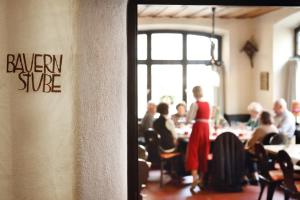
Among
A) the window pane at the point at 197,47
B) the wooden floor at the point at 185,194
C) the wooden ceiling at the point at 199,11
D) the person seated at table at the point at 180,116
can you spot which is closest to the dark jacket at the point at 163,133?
the wooden floor at the point at 185,194

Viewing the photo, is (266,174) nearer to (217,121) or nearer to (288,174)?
(288,174)

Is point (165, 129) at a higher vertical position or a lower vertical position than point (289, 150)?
higher

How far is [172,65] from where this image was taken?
8.92 meters

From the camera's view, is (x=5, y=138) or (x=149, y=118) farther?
(x=149, y=118)

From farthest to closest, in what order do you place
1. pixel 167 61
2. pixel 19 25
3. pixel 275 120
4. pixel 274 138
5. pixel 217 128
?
pixel 167 61 < pixel 217 128 < pixel 275 120 < pixel 274 138 < pixel 19 25

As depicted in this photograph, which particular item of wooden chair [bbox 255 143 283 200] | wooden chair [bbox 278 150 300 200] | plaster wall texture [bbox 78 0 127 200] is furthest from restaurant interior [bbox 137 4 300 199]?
plaster wall texture [bbox 78 0 127 200]

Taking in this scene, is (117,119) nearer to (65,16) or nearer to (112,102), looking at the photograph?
(112,102)

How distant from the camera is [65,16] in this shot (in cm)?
214

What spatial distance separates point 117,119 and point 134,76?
25cm

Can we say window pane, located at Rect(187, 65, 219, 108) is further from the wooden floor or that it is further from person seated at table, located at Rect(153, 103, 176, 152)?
the wooden floor

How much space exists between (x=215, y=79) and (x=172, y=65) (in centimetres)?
153

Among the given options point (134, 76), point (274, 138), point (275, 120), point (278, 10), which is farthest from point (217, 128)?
point (134, 76)

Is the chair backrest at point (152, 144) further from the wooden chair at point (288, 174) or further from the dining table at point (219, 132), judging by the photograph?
the wooden chair at point (288, 174)

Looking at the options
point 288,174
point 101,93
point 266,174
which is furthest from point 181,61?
point 101,93
